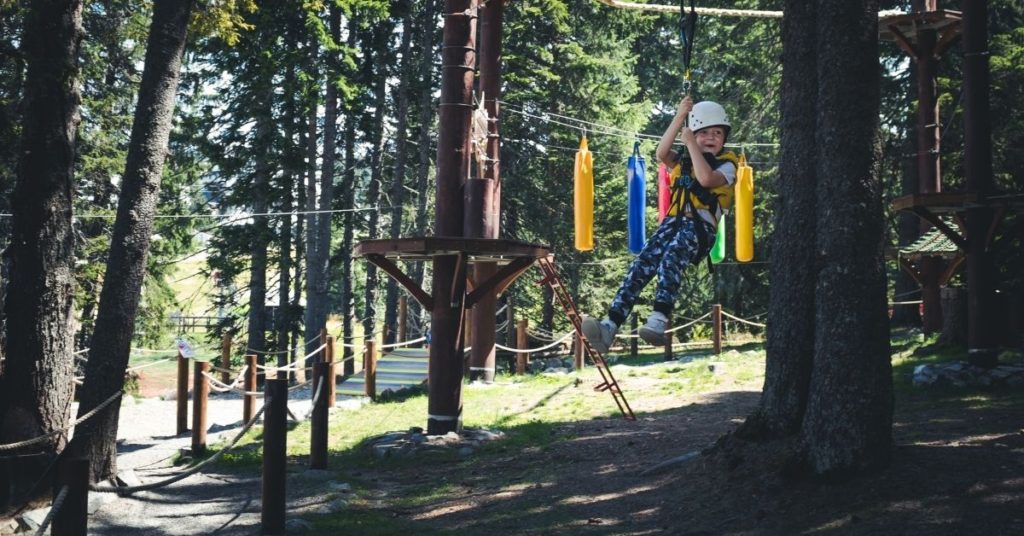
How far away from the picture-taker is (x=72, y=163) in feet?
31.9

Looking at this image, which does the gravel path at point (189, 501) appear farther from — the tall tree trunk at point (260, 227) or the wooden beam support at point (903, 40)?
the tall tree trunk at point (260, 227)

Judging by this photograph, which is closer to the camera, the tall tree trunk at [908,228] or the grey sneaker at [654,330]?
the grey sneaker at [654,330]

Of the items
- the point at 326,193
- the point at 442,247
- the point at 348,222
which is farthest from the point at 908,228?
the point at 442,247

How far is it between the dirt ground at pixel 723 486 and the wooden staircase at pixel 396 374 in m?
8.24

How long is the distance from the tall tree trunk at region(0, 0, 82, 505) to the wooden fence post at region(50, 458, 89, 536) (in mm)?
3988

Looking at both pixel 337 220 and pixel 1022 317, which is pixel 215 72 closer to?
pixel 337 220

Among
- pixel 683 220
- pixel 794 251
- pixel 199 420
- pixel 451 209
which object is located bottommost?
pixel 199 420

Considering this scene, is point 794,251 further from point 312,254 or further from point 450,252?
point 312,254

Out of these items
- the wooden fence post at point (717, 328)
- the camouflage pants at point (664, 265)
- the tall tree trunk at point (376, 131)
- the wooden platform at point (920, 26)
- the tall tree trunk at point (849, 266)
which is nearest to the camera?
the tall tree trunk at point (849, 266)

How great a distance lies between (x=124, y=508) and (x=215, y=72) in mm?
19929

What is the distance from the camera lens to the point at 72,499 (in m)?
5.67

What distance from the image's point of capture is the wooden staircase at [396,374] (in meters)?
20.1

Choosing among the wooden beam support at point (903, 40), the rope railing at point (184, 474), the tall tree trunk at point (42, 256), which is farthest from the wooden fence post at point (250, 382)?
the wooden beam support at point (903, 40)

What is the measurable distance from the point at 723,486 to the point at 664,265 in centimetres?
175
